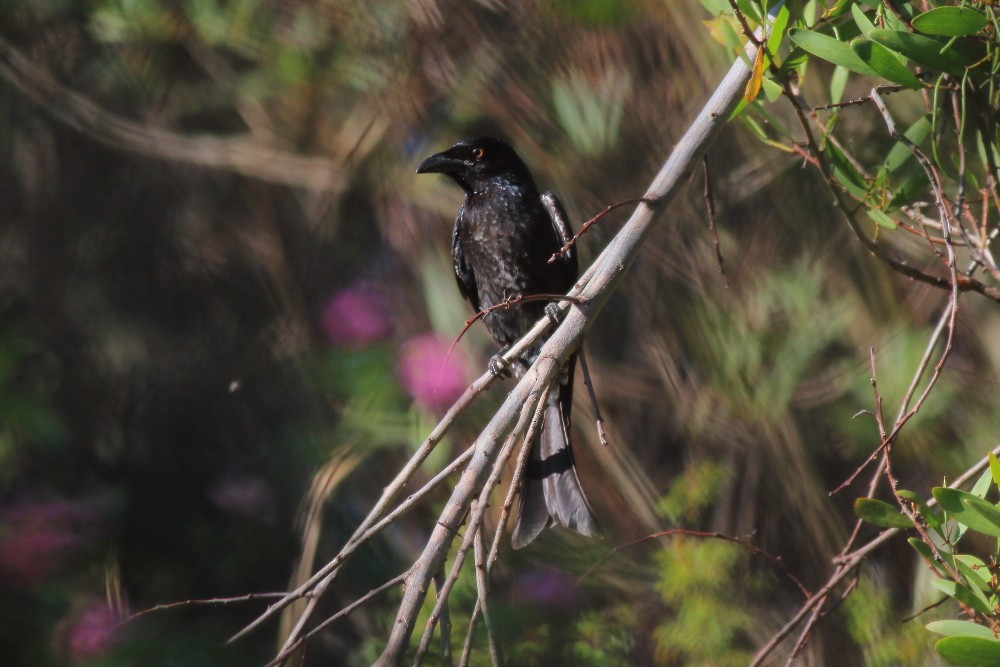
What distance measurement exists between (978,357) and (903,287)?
295mm


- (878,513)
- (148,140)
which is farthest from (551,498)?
(148,140)

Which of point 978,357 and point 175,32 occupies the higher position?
point 175,32

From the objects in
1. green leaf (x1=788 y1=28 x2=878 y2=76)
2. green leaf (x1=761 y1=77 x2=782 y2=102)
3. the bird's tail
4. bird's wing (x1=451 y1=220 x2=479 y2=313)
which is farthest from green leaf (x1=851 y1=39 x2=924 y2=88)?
bird's wing (x1=451 y1=220 x2=479 y2=313)

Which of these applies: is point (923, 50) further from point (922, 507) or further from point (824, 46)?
point (922, 507)

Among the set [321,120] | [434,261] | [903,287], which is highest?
[321,120]

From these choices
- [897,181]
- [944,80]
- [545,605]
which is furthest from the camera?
[545,605]

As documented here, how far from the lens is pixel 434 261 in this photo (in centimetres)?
348

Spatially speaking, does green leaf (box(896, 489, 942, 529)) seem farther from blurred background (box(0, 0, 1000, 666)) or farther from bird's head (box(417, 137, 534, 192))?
bird's head (box(417, 137, 534, 192))

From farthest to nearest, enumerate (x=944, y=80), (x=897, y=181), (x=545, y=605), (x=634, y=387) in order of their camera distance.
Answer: (x=634, y=387) → (x=545, y=605) → (x=897, y=181) → (x=944, y=80)

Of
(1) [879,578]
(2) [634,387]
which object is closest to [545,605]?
(2) [634,387]

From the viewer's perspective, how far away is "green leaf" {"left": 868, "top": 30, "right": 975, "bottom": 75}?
4.97ft

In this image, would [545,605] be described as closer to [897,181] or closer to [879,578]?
[879,578]

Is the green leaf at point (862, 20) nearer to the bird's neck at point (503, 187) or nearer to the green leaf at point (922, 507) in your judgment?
the green leaf at point (922, 507)

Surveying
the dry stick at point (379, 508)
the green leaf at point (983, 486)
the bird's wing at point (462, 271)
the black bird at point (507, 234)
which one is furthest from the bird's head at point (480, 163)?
the green leaf at point (983, 486)
